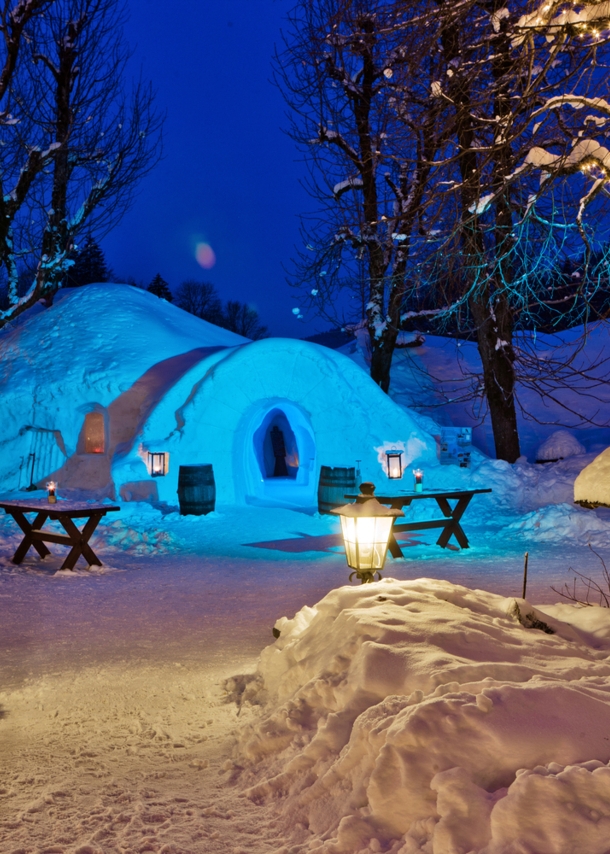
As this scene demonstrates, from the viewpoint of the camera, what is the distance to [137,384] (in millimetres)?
14930

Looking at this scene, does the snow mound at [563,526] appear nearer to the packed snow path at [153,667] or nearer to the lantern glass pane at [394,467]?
the packed snow path at [153,667]

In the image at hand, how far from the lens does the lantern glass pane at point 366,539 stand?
4457 millimetres

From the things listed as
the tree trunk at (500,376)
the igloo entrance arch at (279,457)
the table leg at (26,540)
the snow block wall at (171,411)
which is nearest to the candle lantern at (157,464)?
the snow block wall at (171,411)

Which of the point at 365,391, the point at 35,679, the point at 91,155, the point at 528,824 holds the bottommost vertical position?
the point at 35,679

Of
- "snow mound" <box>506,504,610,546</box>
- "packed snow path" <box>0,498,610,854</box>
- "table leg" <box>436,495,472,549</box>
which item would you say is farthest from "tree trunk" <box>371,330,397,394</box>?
"table leg" <box>436,495,472,549</box>

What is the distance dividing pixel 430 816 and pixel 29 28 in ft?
56.3

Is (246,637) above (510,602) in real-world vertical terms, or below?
below

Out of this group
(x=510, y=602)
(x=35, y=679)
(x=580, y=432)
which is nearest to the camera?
(x=510, y=602)

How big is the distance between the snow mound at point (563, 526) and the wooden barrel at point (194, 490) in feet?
17.0

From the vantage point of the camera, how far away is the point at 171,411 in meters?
13.8

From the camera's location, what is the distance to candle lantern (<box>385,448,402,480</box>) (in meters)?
13.7

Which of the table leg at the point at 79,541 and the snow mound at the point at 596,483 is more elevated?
the snow mound at the point at 596,483

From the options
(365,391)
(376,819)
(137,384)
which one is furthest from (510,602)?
(137,384)

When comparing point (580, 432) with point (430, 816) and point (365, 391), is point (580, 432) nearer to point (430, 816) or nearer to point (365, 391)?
point (365, 391)
